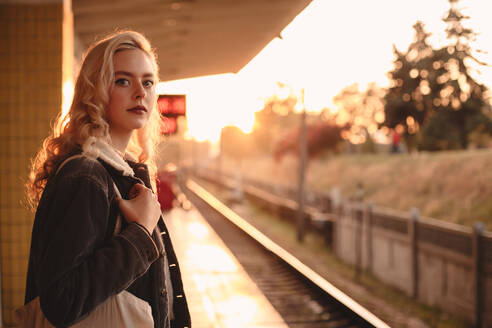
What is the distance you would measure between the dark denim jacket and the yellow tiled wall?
3571mm

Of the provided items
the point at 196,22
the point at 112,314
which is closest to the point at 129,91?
the point at 112,314

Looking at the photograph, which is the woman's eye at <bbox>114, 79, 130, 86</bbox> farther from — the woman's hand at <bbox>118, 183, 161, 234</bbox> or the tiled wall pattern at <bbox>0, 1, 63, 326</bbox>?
the tiled wall pattern at <bbox>0, 1, 63, 326</bbox>

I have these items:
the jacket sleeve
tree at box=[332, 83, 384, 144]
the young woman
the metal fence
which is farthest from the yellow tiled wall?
tree at box=[332, 83, 384, 144]

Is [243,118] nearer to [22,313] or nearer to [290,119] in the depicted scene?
[290,119]

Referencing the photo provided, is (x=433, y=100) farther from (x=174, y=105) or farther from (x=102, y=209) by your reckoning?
(x=102, y=209)

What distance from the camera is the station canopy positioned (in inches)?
258

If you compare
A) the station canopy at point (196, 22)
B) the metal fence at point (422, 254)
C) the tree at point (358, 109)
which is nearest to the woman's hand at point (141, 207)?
the station canopy at point (196, 22)

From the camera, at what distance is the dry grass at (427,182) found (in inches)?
616

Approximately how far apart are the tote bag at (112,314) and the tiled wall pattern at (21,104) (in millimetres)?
3504

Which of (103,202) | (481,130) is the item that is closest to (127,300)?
(103,202)

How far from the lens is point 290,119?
52.1m

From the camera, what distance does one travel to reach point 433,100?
799 inches

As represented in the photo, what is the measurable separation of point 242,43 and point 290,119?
43.6 meters

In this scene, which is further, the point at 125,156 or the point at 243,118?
the point at 243,118
